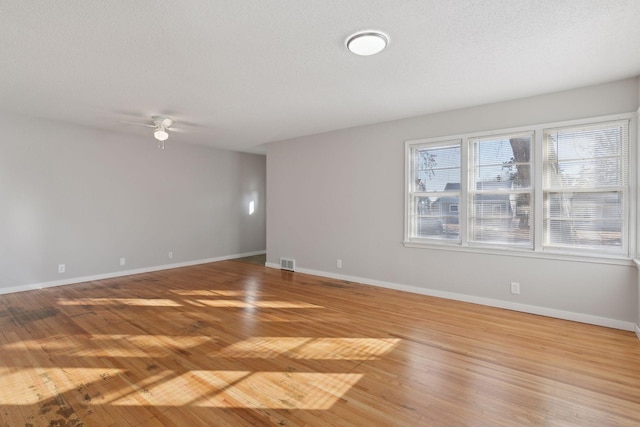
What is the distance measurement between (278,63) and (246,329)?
103 inches

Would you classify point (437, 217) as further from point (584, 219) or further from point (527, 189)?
point (584, 219)

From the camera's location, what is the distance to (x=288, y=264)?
6.16 metres

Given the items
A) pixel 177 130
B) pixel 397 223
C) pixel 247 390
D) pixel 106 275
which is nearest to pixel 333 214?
pixel 397 223

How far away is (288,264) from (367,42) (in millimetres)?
4494

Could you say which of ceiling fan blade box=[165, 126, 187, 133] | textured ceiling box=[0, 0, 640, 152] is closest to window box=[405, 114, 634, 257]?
textured ceiling box=[0, 0, 640, 152]

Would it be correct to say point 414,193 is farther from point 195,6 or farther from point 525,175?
point 195,6

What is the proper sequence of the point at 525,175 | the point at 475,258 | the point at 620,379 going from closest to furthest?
the point at 620,379
the point at 525,175
the point at 475,258

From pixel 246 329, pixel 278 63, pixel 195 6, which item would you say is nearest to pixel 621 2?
pixel 278 63

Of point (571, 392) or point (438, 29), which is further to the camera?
point (438, 29)

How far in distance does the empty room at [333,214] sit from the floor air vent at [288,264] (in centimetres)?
3

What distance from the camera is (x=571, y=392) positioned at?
2145 mm

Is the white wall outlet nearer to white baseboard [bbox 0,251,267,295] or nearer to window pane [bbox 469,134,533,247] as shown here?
window pane [bbox 469,134,533,247]

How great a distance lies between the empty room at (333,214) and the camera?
2111mm

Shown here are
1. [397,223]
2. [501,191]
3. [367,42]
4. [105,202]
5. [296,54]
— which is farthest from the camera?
[105,202]
